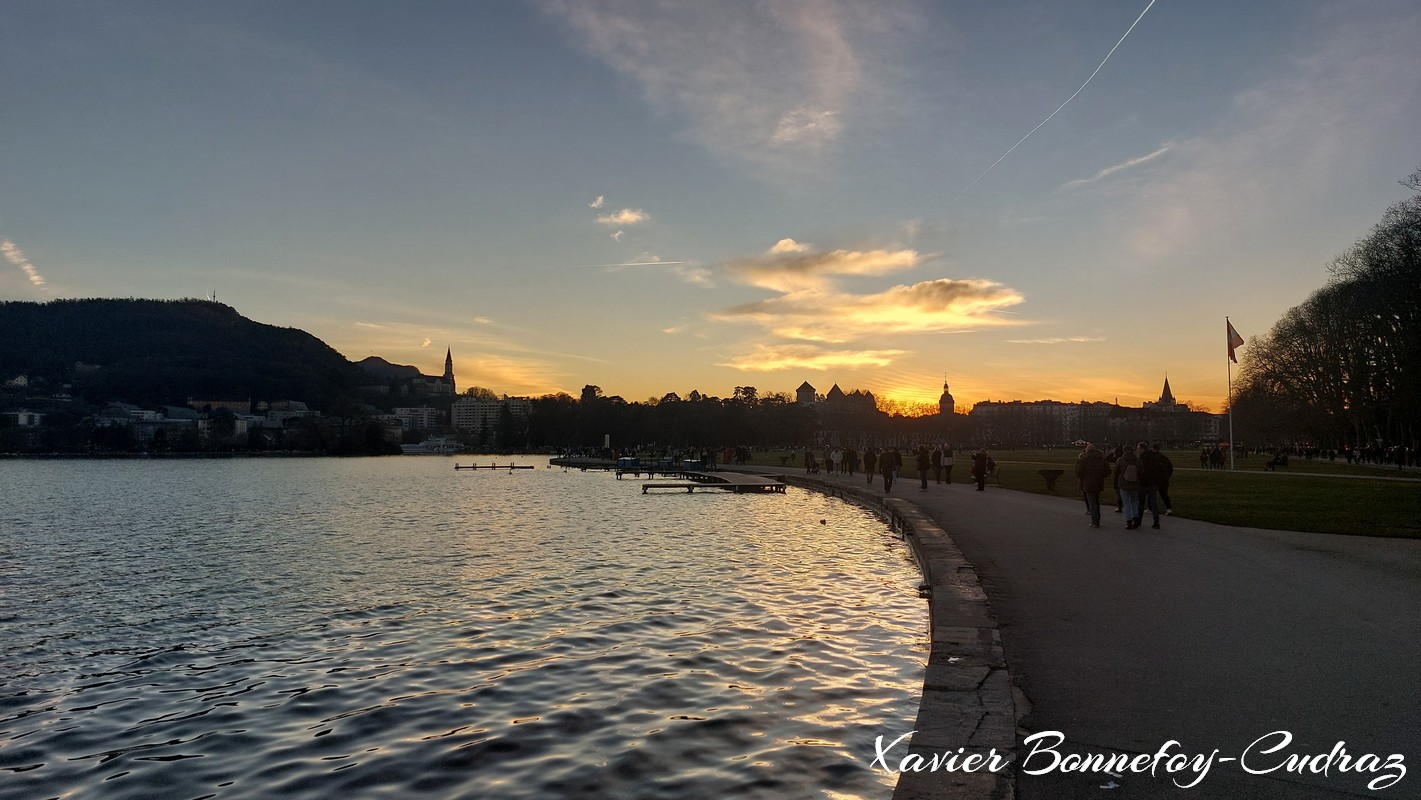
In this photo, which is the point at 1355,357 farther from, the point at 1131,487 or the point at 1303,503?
the point at 1131,487

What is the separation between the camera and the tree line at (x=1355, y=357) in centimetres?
4666

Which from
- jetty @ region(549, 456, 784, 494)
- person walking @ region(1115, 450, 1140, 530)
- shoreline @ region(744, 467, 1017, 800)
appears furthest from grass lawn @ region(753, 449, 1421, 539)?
jetty @ region(549, 456, 784, 494)

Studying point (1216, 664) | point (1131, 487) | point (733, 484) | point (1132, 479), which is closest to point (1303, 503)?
point (1131, 487)

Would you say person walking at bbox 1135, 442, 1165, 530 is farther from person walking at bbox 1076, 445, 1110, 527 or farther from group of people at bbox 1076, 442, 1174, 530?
person walking at bbox 1076, 445, 1110, 527

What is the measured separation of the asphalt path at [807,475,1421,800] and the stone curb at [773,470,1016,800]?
156mm

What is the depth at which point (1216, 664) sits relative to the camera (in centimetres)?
760

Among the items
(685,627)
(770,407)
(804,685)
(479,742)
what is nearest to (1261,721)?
(804,685)

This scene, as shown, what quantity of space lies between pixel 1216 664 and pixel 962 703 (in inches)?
104

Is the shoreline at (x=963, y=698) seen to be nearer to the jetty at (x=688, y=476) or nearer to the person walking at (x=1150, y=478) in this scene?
the person walking at (x=1150, y=478)

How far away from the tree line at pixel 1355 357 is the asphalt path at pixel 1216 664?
3886cm

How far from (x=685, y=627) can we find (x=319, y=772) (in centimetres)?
585

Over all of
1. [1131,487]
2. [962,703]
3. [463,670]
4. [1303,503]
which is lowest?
[463,670]

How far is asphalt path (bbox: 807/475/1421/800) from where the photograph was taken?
524cm

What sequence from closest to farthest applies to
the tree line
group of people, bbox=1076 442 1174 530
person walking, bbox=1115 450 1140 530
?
person walking, bbox=1115 450 1140 530 < group of people, bbox=1076 442 1174 530 < the tree line
